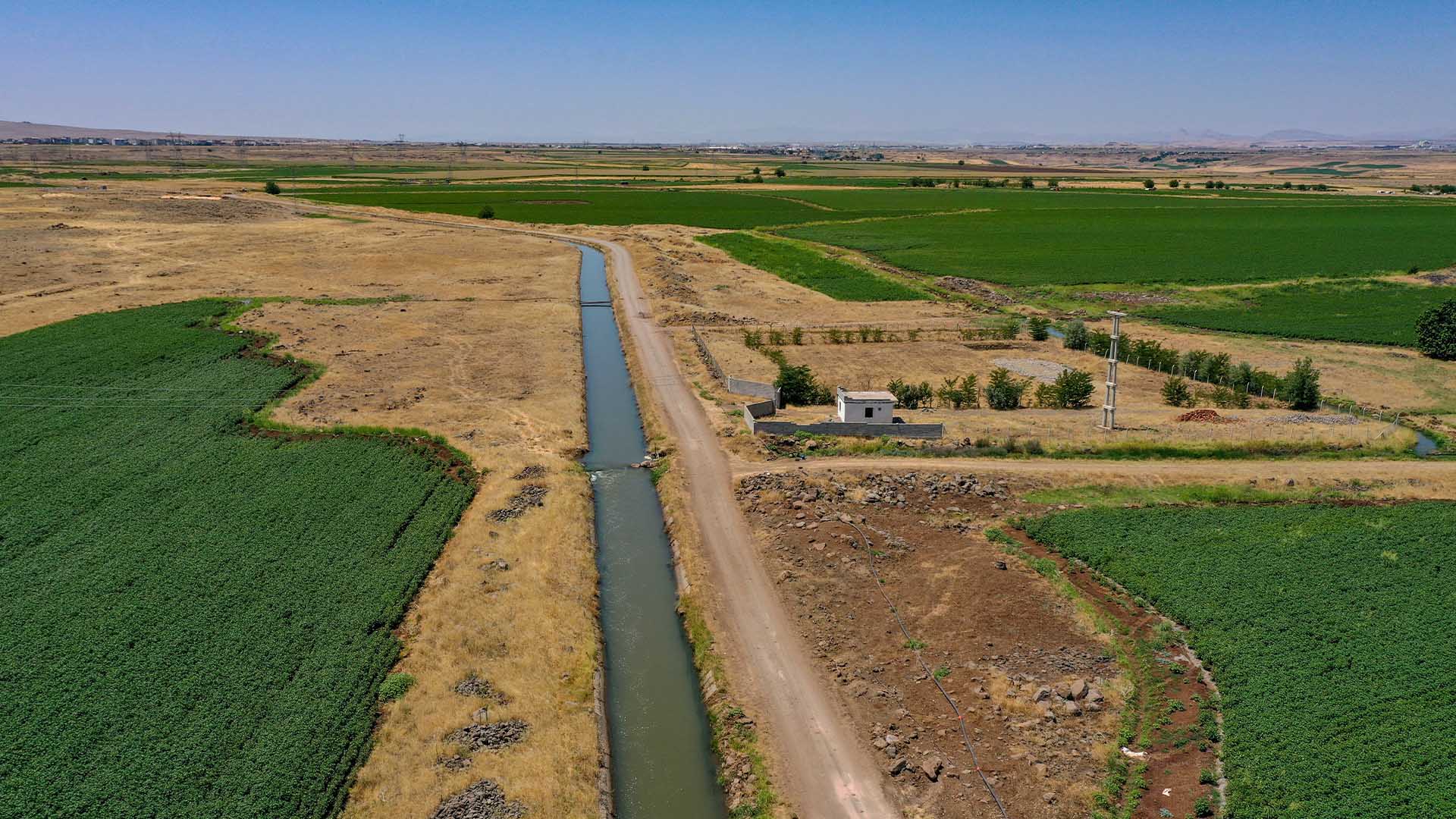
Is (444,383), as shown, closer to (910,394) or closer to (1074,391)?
(910,394)

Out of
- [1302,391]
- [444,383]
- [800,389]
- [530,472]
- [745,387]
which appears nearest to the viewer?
[530,472]

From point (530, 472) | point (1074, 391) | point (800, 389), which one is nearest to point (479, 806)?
point (530, 472)

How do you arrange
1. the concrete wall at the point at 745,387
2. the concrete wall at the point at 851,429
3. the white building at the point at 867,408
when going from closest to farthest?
the concrete wall at the point at 851,429 < the white building at the point at 867,408 < the concrete wall at the point at 745,387

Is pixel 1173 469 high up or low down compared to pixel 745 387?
down

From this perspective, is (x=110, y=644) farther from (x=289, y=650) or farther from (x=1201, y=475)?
(x=1201, y=475)

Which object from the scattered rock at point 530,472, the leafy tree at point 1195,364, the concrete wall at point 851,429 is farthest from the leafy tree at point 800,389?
the leafy tree at point 1195,364

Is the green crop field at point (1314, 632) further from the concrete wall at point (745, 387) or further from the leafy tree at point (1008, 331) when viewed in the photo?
the leafy tree at point (1008, 331)

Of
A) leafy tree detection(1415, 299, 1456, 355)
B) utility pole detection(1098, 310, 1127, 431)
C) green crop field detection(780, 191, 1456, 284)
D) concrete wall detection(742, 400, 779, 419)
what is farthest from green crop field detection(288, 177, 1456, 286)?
concrete wall detection(742, 400, 779, 419)
